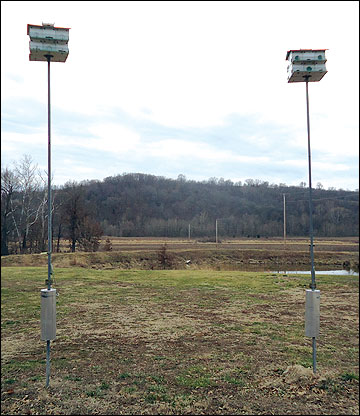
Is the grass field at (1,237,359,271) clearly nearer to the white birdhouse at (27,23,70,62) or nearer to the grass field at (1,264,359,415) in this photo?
the grass field at (1,264,359,415)

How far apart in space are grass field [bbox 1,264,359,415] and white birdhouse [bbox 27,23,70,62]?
3.43 metres

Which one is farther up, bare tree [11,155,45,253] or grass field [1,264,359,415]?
bare tree [11,155,45,253]

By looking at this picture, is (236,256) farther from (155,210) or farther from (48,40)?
Result: (48,40)

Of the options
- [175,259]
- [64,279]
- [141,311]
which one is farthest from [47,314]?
[175,259]

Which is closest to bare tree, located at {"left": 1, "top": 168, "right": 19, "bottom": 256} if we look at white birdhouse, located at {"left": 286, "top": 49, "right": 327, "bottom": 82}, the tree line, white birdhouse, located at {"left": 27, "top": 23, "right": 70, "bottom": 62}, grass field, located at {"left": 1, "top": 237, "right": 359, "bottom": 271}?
the tree line

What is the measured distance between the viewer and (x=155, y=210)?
39.4 m

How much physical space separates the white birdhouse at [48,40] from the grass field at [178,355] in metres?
3.43

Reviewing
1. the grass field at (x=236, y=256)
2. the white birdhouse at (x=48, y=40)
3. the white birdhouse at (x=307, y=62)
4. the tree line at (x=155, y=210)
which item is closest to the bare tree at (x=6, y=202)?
the tree line at (x=155, y=210)

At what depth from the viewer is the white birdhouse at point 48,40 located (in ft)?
11.6

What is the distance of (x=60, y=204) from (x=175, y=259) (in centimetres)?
1379

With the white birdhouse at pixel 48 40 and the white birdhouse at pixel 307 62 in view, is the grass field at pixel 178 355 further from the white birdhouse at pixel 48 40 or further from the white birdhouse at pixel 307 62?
the white birdhouse at pixel 48 40

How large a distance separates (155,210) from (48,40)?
35.9m

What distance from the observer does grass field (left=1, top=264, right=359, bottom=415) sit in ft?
10.9

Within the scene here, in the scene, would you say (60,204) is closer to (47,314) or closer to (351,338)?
(47,314)
